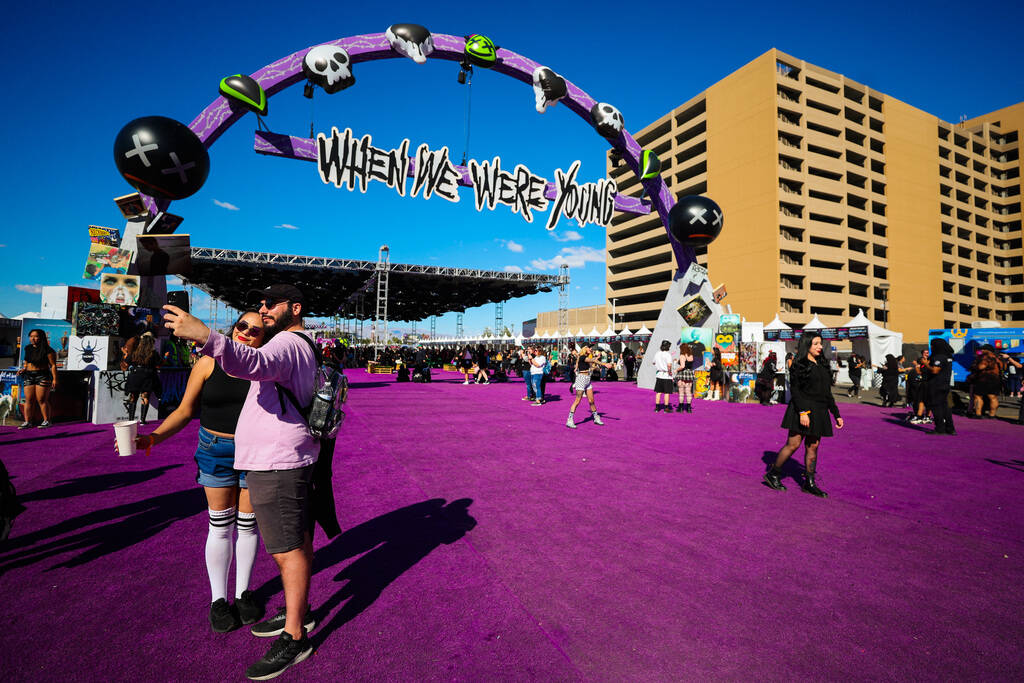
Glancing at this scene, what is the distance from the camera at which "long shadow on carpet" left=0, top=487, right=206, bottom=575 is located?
3176mm

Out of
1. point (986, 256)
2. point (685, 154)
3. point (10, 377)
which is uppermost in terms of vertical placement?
point (685, 154)

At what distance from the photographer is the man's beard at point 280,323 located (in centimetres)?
222

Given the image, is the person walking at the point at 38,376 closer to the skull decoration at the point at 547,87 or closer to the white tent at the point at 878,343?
the skull decoration at the point at 547,87

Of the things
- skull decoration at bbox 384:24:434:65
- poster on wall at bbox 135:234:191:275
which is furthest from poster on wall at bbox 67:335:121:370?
skull decoration at bbox 384:24:434:65

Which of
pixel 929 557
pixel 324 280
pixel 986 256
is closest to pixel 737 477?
pixel 929 557

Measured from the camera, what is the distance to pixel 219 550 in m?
2.42

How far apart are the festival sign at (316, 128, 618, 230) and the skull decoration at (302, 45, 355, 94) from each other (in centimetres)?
122

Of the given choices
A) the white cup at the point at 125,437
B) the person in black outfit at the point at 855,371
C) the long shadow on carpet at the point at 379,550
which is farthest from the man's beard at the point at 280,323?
the person in black outfit at the point at 855,371

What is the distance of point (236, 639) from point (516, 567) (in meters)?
1.65

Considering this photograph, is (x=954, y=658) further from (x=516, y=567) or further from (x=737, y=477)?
(x=737, y=477)

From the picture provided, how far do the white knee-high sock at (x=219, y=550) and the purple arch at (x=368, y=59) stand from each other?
10.6 metres

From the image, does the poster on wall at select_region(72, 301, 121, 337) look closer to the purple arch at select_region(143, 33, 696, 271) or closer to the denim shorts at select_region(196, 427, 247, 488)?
the purple arch at select_region(143, 33, 696, 271)

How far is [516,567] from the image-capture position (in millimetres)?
3088

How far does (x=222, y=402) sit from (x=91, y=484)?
12.9ft
